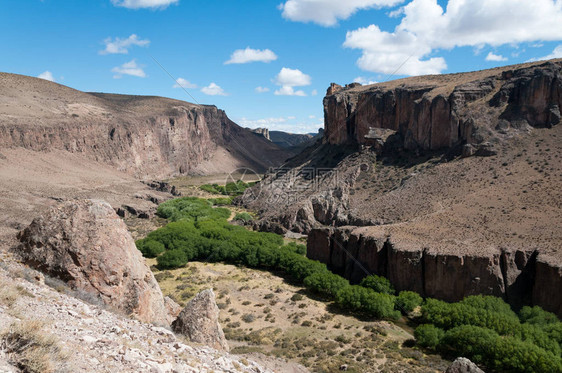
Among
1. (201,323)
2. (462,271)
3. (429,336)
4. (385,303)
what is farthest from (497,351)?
(201,323)

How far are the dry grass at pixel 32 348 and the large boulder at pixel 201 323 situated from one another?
7370 millimetres

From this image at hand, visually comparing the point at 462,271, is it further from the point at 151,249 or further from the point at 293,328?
the point at 151,249

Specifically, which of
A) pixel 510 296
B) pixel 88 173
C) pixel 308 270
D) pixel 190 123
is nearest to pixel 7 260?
pixel 308 270

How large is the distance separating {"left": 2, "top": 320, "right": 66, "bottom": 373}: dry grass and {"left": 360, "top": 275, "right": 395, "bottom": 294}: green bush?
100 ft

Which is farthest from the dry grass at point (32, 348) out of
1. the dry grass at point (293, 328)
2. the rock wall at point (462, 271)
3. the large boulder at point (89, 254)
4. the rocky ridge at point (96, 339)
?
the rock wall at point (462, 271)

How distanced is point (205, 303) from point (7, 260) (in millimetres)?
7228

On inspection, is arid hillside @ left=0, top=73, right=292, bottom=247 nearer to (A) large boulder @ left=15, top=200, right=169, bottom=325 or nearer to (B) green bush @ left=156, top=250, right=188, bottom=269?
(B) green bush @ left=156, top=250, right=188, bottom=269

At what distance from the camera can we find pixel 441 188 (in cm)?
4884

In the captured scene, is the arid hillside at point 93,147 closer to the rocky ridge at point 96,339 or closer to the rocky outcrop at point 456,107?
the rocky ridge at point 96,339

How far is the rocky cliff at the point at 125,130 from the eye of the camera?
269 feet

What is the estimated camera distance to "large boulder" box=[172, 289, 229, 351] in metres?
14.9

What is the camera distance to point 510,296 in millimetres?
30547

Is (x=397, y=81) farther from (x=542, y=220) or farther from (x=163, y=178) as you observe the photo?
(x=163, y=178)

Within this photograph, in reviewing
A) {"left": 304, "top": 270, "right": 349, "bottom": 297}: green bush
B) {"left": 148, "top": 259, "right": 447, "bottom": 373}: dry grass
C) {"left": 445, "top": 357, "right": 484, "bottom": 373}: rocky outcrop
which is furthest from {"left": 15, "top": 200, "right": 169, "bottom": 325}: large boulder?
{"left": 304, "top": 270, "right": 349, "bottom": 297}: green bush
